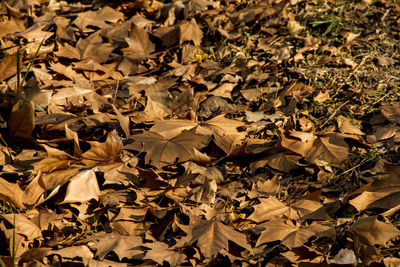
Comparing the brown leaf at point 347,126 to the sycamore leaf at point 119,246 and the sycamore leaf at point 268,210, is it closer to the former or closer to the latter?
the sycamore leaf at point 268,210

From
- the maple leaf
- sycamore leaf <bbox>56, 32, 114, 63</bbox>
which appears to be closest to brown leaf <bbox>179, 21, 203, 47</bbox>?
sycamore leaf <bbox>56, 32, 114, 63</bbox>

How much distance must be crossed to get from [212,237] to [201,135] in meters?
0.58

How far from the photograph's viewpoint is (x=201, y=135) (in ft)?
6.46

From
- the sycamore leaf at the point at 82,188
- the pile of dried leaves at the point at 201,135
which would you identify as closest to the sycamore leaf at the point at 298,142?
the pile of dried leaves at the point at 201,135

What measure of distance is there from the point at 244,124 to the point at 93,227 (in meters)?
0.99

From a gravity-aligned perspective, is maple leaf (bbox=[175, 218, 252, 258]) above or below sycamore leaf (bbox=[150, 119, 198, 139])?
below

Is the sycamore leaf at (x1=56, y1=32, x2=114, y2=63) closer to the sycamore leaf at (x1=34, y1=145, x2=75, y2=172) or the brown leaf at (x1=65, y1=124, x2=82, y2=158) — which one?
the brown leaf at (x1=65, y1=124, x2=82, y2=158)

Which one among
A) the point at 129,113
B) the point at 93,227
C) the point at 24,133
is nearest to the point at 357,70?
the point at 129,113

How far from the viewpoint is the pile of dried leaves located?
1.61 metres

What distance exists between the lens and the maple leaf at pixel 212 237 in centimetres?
154

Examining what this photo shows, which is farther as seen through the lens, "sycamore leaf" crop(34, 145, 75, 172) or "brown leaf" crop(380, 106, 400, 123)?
"brown leaf" crop(380, 106, 400, 123)

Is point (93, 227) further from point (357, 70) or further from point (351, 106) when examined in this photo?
point (357, 70)

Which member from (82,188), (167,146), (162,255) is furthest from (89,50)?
(162,255)

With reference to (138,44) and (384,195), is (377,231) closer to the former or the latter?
(384,195)
